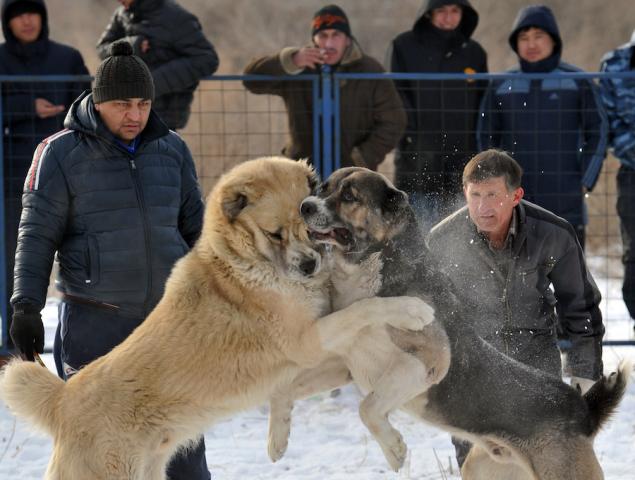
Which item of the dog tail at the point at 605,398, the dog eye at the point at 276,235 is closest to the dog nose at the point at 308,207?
the dog eye at the point at 276,235

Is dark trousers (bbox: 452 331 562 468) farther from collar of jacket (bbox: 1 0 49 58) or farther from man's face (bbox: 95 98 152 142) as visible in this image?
collar of jacket (bbox: 1 0 49 58)

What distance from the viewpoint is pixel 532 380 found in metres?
4.03

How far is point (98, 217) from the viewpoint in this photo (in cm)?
425

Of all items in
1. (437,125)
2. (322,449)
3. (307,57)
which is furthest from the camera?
(437,125)

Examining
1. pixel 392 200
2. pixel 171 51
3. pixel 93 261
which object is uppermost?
pixel 171 51

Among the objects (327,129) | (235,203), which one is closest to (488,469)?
(235,203)

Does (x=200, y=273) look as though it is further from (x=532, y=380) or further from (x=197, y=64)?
(x=197, y=64)

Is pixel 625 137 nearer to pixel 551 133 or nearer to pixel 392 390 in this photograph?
pixel 551 133

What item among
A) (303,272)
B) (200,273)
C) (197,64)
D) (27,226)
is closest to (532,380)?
(303,272)

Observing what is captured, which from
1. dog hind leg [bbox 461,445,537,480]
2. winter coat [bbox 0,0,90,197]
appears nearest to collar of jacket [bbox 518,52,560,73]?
winter coat [bbox 0,0,90,197]

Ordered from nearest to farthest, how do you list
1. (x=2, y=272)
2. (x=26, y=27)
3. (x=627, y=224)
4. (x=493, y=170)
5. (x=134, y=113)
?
1. (x=134, y=113)
2. (x=493, y=170)
3. (x=2, y=272)
4. (x=26, y=27)
5. (x=627, y=224)

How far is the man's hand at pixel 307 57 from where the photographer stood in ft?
22.3

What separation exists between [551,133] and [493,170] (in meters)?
2.62

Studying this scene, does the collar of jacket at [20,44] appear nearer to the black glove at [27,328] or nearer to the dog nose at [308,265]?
the black glove at [27,328]
